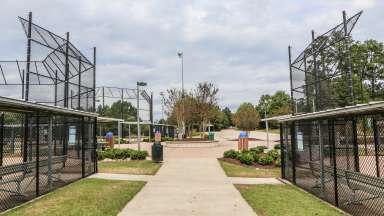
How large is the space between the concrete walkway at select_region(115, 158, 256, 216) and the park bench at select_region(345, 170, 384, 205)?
85.3 inches

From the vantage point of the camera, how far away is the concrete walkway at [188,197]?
8.20 m

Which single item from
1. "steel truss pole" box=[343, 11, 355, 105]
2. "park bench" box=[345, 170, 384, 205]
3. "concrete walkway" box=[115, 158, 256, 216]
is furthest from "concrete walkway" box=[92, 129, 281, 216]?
"steel truss pole" box=[343, 11, 355, 105]

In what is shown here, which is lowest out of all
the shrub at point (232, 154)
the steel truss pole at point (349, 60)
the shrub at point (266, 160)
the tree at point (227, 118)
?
the shrub at point (266, 160)

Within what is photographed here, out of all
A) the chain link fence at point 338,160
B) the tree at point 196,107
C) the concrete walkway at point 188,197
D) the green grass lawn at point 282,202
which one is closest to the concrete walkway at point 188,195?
the concrete walkway at point 188,197

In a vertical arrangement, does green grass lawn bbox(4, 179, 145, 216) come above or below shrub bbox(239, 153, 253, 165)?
below

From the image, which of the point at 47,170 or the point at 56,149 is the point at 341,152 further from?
the point at 56,149

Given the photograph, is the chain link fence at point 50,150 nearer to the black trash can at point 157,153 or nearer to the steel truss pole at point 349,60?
the black trash can at point 157,153

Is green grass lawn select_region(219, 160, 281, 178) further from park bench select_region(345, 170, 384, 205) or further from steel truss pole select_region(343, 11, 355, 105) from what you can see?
park bench select_region(345, 170, 384, 205)

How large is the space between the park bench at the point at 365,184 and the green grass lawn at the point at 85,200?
4827 millimetres

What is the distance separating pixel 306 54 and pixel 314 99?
198 cm

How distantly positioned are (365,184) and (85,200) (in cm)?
602

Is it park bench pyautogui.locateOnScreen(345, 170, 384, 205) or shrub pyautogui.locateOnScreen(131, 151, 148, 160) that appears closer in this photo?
park bench pyautogui.locateOnScreen(345, 170, 384, 205)

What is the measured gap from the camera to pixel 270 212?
7988 millimetres

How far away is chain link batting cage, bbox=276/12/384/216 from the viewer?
328 inches
